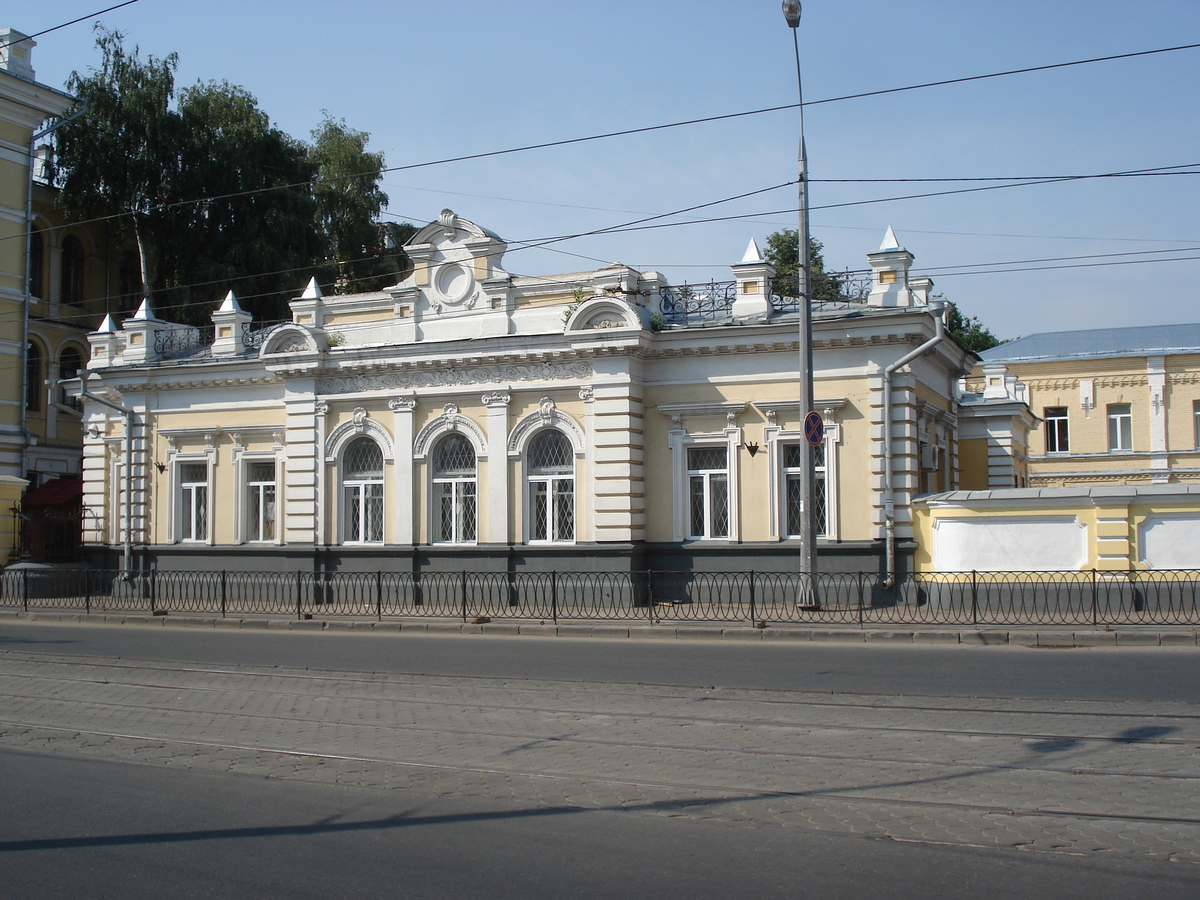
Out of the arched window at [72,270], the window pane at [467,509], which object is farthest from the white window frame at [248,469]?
the arched window at [72,270]

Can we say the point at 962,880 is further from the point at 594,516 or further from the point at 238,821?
the point at 594,516

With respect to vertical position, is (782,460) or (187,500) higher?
(782,460)

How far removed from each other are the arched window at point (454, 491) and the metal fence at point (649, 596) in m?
1.31

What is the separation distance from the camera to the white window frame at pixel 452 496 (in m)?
24.4

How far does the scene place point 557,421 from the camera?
76.4 feet

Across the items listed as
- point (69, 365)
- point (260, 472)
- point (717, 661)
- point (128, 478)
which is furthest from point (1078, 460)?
point (69, 365)

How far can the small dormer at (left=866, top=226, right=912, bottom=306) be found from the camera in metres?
21.6

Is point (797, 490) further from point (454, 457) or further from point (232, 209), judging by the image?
point (232, 209)

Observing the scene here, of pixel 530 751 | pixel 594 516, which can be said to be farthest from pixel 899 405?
pixel 530 751

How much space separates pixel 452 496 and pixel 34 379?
2083 cm

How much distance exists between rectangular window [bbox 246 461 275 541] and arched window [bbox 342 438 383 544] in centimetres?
264

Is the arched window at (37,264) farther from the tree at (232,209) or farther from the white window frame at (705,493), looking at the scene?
the white window frame at (705,493)

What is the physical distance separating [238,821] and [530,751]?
280cm

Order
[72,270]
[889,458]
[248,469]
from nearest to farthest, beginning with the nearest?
[889,458] < [248,469] < [72,270]
